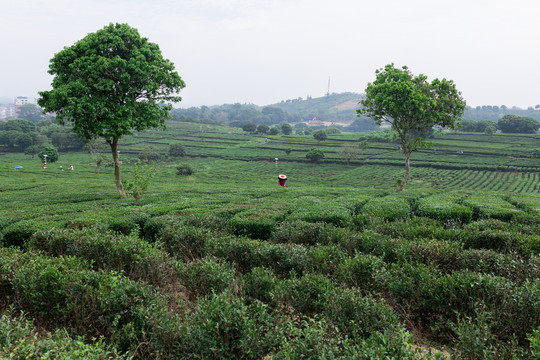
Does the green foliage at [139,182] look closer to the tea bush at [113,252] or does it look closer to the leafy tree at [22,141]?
the tea bush at [113,252]

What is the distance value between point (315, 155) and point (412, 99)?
54.9 m

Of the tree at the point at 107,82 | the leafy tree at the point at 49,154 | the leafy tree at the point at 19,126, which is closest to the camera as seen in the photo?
the tree at the point at 107,82

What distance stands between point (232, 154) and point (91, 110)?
71.7m

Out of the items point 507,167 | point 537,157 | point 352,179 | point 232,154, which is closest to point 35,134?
point 232,154

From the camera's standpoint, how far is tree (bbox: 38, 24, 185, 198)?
1630 cm

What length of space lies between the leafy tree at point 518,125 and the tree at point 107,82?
132 m

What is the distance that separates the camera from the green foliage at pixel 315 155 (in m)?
76.9

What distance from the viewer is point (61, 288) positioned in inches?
257

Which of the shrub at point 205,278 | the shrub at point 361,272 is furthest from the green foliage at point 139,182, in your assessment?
the shrub at point 361,272

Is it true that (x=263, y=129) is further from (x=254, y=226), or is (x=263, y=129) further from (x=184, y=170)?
(x=254, y=226)

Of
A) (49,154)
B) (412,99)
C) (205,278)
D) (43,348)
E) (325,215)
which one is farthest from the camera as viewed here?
(49,154)

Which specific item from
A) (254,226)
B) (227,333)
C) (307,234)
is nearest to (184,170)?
(254,226)

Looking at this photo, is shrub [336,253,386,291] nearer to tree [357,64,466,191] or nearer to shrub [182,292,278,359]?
shrub [182,292,278,359]

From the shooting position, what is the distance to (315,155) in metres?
77.0
